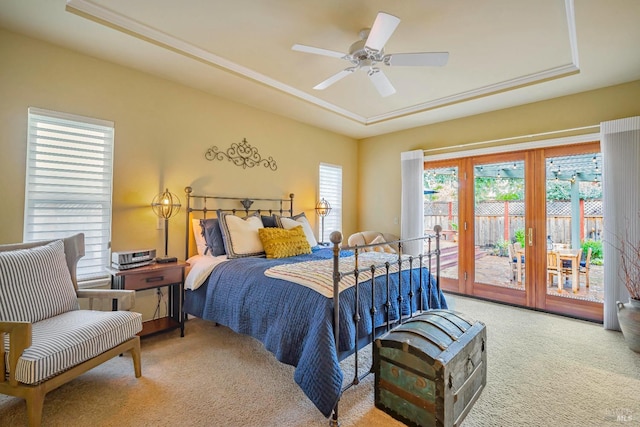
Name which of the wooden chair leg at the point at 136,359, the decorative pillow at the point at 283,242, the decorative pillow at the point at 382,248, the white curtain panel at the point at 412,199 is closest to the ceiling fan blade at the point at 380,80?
the decorative pillow at the point at 283,242

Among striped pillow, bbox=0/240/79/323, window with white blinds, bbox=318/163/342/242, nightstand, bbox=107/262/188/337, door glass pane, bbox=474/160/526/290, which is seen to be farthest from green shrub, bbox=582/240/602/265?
striped pillow, bbox=0/240/79/323

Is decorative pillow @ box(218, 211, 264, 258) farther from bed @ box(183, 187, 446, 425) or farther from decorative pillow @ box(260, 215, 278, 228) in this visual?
decorative pillow @ box(260, 215, 278, 228)

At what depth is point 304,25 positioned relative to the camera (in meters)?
2.44

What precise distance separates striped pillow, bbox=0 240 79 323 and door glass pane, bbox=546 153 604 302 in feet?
16.9

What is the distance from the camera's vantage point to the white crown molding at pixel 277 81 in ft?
7.38

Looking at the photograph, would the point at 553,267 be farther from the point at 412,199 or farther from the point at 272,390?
the point at 272,390

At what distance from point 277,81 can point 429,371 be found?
3257mm

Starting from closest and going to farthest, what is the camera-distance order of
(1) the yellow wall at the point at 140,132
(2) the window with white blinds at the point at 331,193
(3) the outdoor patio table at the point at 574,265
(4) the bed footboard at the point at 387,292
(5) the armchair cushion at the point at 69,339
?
(5) the armchair cushion at the point at 69,339 < (4) the bed footboard at the point at 387,292 < (1) the yellow wall at the point at 140,132 < (3) the outdoor patio table at the point at 574,265 < (2) the window with white blinds at the point at 331,193

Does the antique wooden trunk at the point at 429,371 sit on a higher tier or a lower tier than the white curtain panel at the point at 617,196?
lower

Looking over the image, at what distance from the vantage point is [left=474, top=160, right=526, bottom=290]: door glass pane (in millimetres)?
4020

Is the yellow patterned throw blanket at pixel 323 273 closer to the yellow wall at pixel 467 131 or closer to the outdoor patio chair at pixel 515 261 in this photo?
the outdoor patio chair at pixel 515 261

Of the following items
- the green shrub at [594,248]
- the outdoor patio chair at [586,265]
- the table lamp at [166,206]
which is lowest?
the outdoor patio chair at [586,265]

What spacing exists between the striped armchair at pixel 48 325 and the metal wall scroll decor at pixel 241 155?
1683mm

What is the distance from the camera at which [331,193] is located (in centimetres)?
533
